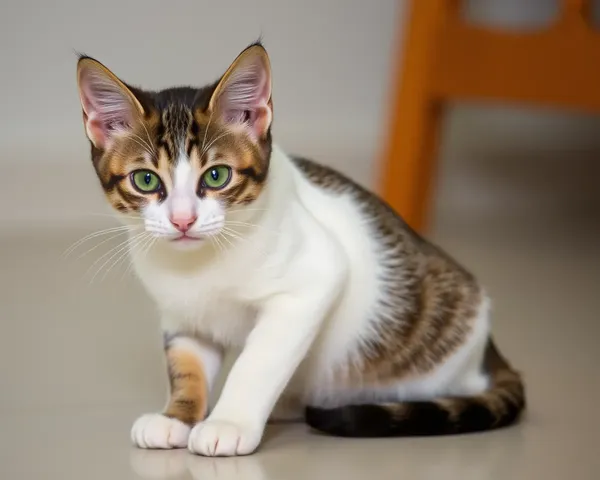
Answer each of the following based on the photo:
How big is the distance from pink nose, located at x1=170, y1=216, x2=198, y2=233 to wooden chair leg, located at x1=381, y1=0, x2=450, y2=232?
4.37 ft

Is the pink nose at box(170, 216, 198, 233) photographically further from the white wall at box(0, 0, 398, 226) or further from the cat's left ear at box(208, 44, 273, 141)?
the white wall at box(0, 0, 398, 226)

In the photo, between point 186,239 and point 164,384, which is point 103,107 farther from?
point 164,384

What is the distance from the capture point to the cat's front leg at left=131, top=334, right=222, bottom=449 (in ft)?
4.02

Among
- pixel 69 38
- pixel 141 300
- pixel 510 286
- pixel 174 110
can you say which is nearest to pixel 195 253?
pixel 174 110

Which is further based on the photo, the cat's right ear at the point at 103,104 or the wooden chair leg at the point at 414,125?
the wooden chair leg at the point at 414,125

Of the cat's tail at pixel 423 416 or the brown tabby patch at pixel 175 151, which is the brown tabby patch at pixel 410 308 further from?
the brown tabby patch at pixel 175 151

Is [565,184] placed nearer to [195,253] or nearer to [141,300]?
[141,300]

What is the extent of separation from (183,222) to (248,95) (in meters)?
0.18

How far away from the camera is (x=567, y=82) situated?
2.25 meters

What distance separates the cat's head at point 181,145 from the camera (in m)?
1.14

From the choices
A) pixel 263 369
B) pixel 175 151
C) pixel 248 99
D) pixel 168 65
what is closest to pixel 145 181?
pixel 175 151

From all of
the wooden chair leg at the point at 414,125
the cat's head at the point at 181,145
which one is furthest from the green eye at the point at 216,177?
the wooden chair leg at the point at 414,125

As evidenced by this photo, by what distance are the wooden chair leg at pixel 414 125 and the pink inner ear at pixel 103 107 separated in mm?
1293

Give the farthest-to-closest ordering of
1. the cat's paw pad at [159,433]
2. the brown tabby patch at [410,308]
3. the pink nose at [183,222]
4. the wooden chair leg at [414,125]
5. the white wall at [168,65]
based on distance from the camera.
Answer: the white wall at [168,65], the wooden chair leg at [414,125], the brown tabby patch at [410,308], the cat's paw pad at [159,433], the pink nose at [183,222]
